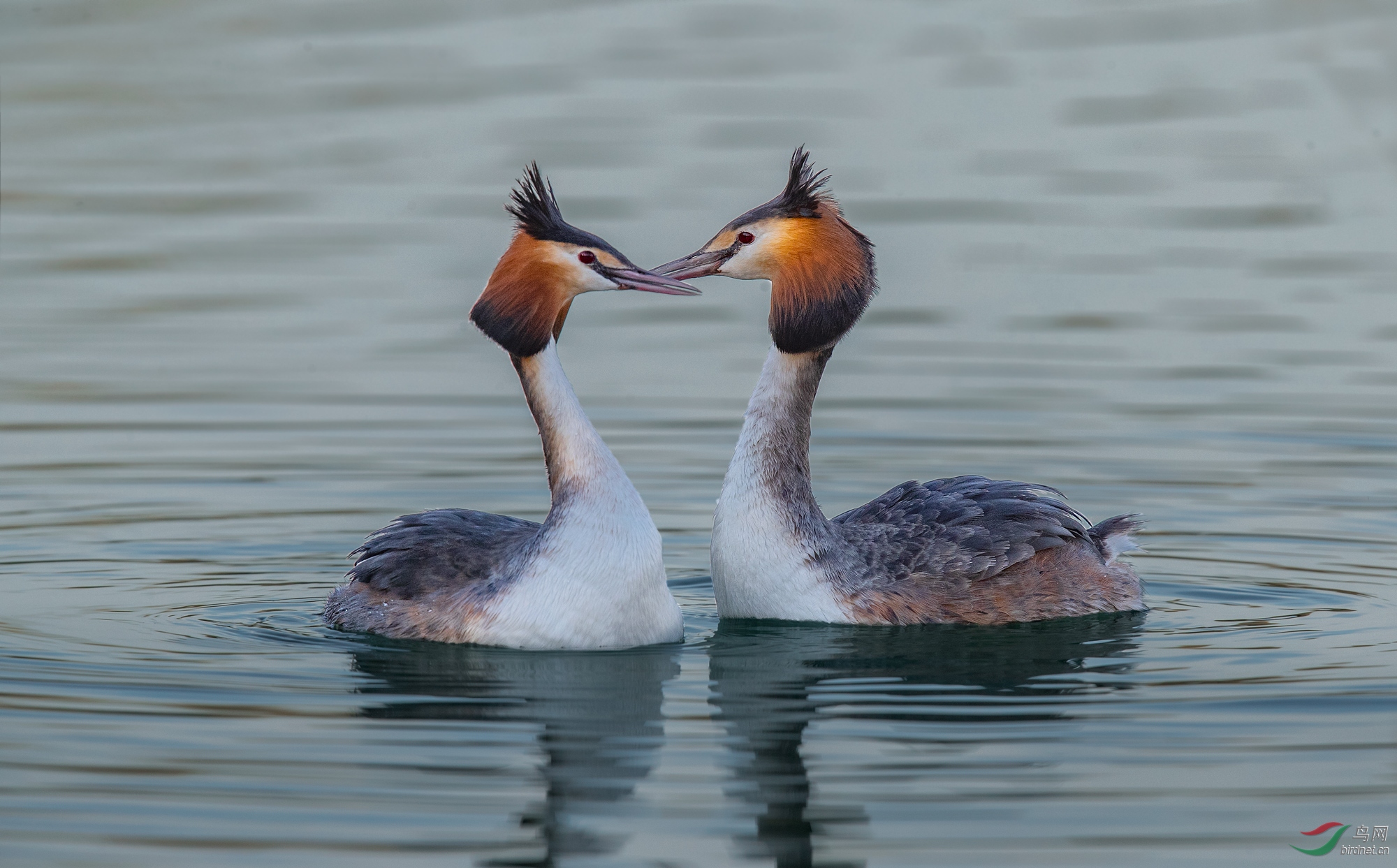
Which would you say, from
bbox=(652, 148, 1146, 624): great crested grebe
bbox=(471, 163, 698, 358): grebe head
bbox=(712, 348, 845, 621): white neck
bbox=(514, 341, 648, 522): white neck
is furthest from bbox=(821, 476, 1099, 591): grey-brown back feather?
bbox=(471, 163, 698, 358): grebe head

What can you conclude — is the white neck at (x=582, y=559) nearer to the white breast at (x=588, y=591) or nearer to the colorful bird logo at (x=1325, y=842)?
the white breast at (x=588, y=591)

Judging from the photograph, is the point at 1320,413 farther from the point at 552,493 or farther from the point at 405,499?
the point at 552,493

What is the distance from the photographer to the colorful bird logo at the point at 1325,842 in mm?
7336

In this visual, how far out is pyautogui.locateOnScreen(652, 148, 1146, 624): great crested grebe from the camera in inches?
421

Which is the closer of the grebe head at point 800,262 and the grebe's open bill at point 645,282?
the grebe's open bill at point 645,282

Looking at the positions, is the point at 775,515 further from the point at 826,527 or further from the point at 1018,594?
the point at 1018,594

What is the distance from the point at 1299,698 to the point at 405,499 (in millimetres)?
6115

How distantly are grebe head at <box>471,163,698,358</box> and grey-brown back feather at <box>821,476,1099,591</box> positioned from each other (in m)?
1.75

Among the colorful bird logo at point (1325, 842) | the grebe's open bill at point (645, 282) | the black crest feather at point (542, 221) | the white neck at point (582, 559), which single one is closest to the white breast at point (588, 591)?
the white neck at point (582, 559)

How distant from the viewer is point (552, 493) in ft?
32.8

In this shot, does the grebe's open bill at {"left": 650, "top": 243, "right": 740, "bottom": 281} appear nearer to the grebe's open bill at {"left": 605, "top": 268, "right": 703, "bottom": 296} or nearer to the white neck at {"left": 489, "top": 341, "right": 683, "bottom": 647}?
the grebe's open bill at {"left": 605, "top": 268, "right": 703, "bottom": 296}

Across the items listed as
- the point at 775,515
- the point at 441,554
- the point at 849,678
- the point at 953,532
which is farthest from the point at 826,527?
the point at 441,554

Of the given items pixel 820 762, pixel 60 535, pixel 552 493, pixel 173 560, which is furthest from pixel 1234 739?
pixel 60 535

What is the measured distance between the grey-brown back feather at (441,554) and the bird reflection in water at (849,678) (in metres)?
1.03
